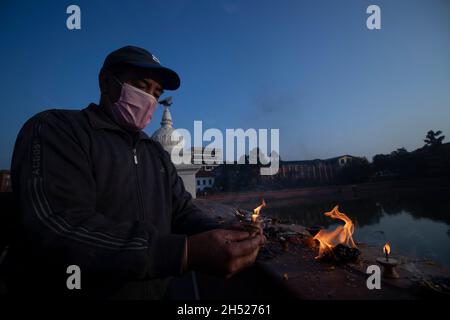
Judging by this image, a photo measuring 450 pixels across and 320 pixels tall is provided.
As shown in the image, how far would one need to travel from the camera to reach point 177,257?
816mm

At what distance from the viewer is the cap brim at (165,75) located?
152cm

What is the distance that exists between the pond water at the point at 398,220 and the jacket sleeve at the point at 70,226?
1513 cm

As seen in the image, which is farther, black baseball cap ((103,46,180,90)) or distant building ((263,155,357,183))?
distant building ((263,155,357,183))

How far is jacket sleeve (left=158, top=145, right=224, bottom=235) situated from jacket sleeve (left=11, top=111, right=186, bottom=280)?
0.65 metres

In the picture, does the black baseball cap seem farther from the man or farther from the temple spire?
the temple spire

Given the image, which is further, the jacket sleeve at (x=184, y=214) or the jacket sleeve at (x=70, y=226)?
the jacket sleeve at (x=184, y=214)

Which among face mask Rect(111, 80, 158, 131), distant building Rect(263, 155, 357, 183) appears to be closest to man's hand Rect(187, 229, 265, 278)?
face mask Rect(111, 80, 158, 131)

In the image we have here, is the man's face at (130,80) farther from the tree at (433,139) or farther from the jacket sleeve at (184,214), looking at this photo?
the tree at (433,139)

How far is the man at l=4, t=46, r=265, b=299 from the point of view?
30.8 inches

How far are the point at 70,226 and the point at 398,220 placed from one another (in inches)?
1226

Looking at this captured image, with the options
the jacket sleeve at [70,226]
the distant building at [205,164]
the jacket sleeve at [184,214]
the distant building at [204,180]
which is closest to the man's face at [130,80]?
the jacket sleeve at [184,214]

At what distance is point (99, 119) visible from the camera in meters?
1.42

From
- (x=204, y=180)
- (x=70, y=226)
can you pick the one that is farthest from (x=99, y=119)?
(x=204, y=180)
